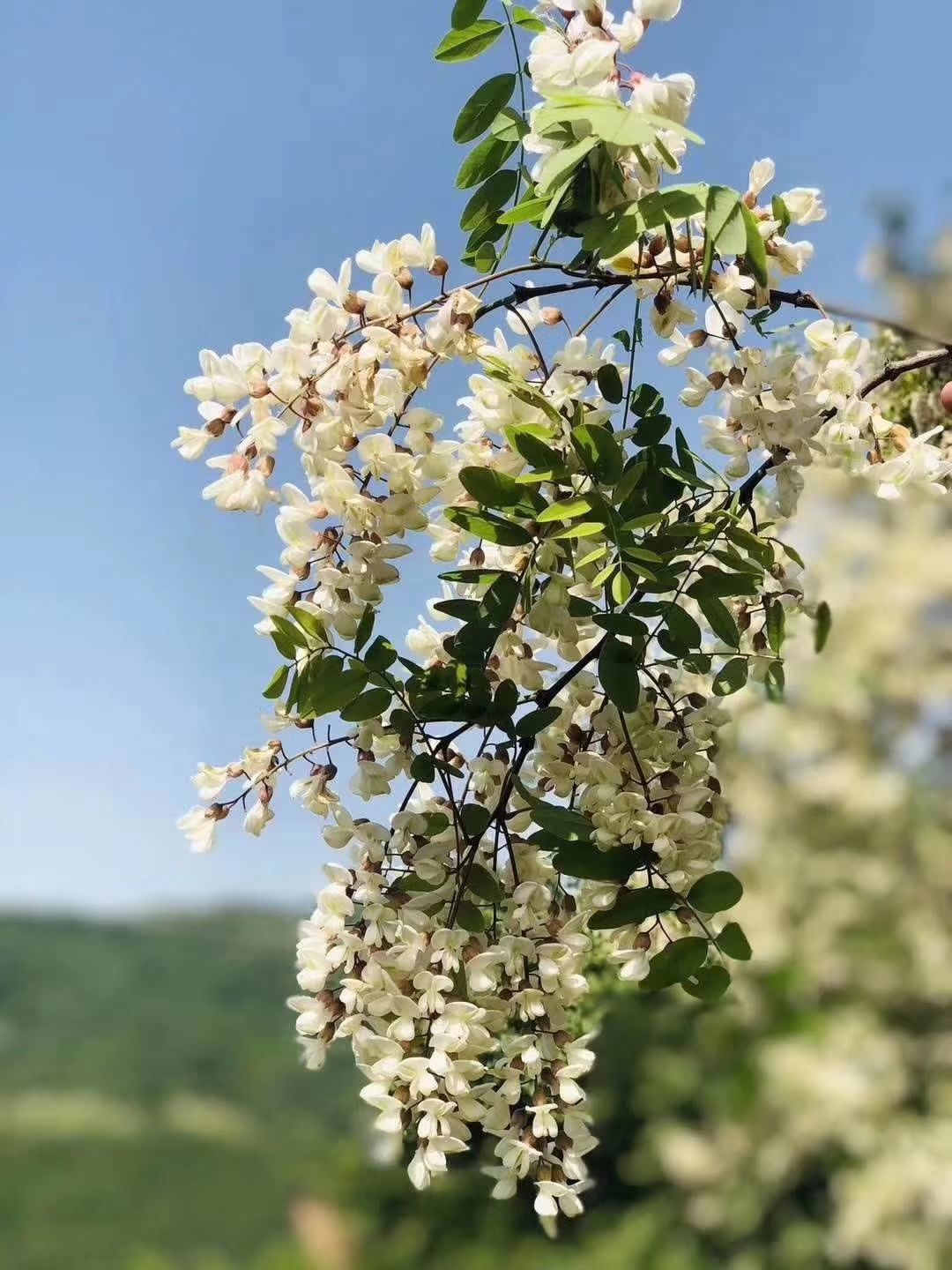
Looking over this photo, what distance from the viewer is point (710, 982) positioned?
16.8 inches

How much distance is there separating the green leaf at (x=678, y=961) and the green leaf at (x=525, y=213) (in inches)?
10.7

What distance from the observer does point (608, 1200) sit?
162 cm

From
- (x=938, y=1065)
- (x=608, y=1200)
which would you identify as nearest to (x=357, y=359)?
(x=608, y=1200)

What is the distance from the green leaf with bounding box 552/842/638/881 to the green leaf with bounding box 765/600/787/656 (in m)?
0.12

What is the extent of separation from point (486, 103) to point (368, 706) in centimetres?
25

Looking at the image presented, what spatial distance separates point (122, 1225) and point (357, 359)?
9.11 feet

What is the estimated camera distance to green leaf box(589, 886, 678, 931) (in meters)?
0.41

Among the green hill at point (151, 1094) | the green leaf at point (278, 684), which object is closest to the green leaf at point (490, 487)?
the green leaf at point (278, 684)

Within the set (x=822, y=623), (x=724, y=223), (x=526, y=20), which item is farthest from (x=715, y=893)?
(x=526, y=20)

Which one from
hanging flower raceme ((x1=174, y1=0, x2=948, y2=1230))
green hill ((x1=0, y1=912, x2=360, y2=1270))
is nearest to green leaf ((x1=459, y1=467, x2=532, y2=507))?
hanging flower raceme ((x1=174, y1=0, x2=948, y2=1230))

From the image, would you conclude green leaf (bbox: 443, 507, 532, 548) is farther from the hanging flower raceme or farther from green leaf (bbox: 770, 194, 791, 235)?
green leaf (bbox: 770, 194, 791, 235)

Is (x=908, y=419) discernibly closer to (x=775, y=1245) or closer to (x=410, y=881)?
(x=410, y=881)

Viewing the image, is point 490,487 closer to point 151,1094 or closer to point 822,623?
point 822,623

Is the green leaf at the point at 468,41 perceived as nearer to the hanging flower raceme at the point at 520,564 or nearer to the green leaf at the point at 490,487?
the hanging flower raceme at the point at 520,564
